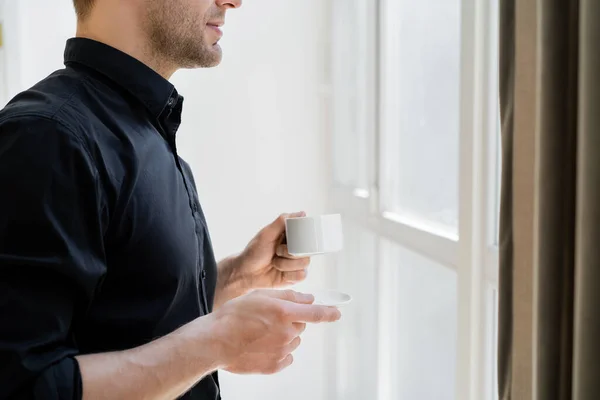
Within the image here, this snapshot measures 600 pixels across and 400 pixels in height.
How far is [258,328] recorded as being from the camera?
0.91m

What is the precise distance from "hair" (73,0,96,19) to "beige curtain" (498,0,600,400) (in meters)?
0.72

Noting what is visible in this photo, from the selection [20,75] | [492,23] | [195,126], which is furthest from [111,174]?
[20,75]

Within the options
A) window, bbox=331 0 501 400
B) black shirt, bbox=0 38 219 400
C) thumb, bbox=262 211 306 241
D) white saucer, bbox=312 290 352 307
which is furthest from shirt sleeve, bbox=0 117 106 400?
window, bbox=331 0 501 400

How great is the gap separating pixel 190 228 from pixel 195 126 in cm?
156

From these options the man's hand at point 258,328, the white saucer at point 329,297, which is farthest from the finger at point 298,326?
the white saucer at point 329,297

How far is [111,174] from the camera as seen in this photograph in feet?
3.00

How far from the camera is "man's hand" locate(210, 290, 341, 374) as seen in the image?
2.99ft

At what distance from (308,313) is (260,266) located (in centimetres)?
49

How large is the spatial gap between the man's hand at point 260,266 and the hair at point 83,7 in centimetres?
59

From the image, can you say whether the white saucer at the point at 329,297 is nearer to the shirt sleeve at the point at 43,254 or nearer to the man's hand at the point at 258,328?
the man's hand at the point at 258,328

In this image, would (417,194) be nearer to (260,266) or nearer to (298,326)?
(260,266)

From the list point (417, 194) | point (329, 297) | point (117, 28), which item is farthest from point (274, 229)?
point (417, 194)

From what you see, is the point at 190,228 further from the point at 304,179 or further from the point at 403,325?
the point at 304,179

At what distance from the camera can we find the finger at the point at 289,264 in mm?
1425
